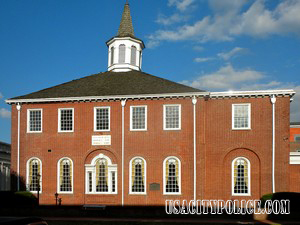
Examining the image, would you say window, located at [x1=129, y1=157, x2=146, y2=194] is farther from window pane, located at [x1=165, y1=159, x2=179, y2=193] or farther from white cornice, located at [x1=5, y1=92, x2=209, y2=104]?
white cornice, located at [x1=5, y1=92, x2=209, y2=104]

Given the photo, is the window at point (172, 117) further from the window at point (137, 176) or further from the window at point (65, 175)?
the window at point (65, 175)

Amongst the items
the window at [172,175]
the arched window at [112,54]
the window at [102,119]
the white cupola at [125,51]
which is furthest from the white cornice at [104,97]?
the arched window at [112,54]

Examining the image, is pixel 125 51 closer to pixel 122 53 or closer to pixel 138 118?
pixel 122 53

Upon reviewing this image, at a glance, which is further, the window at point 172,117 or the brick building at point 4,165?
the brick building at point 4,165

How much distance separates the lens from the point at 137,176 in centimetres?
2698

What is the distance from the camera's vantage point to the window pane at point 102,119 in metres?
27.8

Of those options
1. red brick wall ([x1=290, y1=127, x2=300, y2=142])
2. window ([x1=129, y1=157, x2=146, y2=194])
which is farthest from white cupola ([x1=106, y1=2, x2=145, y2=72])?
red brick wall ([x1=290, y1=127, x2=300, y2=142])

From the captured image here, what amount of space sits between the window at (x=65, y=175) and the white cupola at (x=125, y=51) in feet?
34.1

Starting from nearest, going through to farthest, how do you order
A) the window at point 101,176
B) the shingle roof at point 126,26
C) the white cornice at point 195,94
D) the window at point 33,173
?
1. the white cornice at point 195,94
2. the window at point 101,176
3. the window at point 33,173
4. the shingle roof at point 126,26

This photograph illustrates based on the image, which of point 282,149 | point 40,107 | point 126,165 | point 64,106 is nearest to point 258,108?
point 282,149

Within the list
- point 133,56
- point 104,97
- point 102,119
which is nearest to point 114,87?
point 104,97

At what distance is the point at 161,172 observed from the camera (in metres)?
26.6

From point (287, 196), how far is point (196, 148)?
22.2 feet

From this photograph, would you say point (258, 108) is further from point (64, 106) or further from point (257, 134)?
point (64, 106)
